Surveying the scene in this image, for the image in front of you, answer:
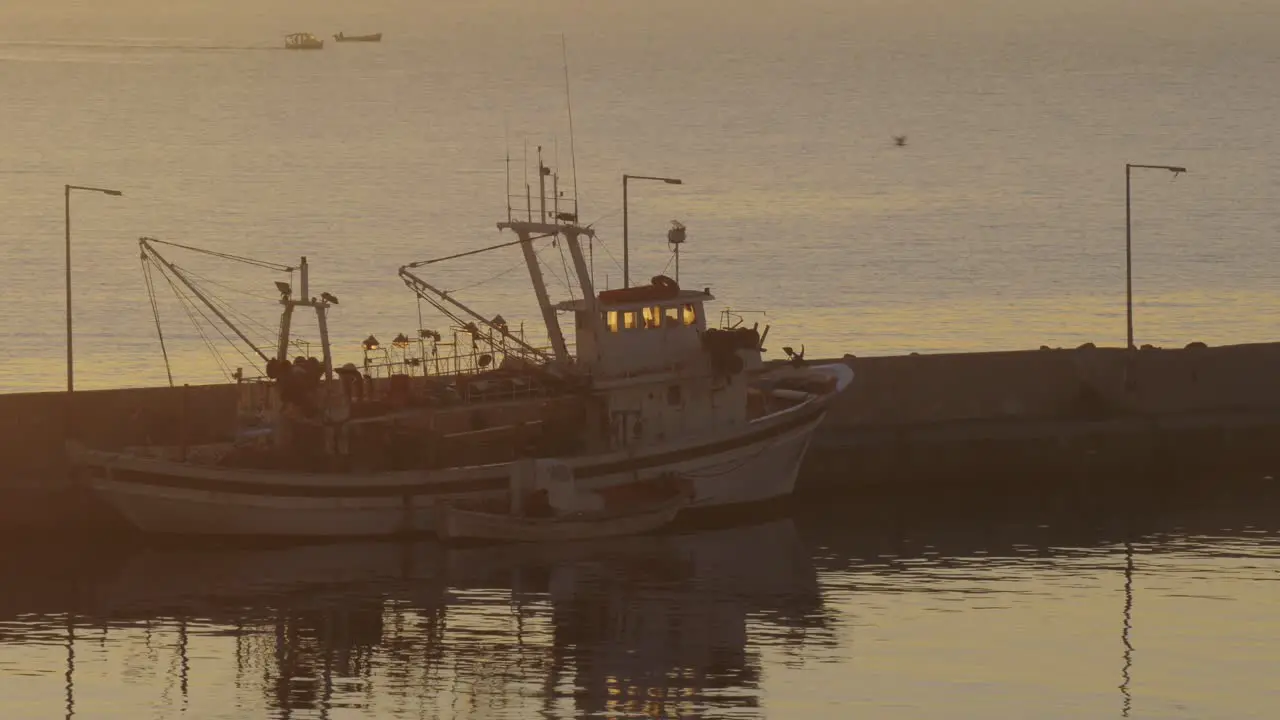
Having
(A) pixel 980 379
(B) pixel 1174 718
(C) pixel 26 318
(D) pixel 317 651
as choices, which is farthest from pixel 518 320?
(B) pixel 1174 718

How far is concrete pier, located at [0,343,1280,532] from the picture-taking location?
5897cm

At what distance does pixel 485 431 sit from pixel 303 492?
158 inches

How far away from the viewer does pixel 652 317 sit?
2215 inches

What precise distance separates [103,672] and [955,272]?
70523mm

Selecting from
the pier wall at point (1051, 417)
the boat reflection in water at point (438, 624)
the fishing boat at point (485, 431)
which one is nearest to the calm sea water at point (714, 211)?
the fishing boat at point (485, 431)

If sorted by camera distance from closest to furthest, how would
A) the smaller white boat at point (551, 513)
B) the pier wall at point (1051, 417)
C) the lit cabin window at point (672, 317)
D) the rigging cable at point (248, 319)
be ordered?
1. the smaller white boat at point (551, 513)
2. the lit cabin window at point (672, 317)
3. the pier wall at point (1051, 417)
4. the rigging cable at point (248, 319)

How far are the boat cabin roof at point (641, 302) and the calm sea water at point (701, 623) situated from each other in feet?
15.4

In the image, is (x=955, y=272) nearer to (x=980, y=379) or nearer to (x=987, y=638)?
(x=980, y=379)

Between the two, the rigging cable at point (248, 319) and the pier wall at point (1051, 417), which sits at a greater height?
the rigging cable at point (248, 319)

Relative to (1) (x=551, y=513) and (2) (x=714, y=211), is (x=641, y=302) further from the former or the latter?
(2) (x=714, y=211)

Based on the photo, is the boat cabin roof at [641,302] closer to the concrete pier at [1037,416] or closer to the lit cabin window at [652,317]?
the lit cabin window at [652,317]

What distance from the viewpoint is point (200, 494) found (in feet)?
174

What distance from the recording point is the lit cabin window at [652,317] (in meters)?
56.2

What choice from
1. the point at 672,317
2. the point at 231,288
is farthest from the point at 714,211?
the point at 672,317
